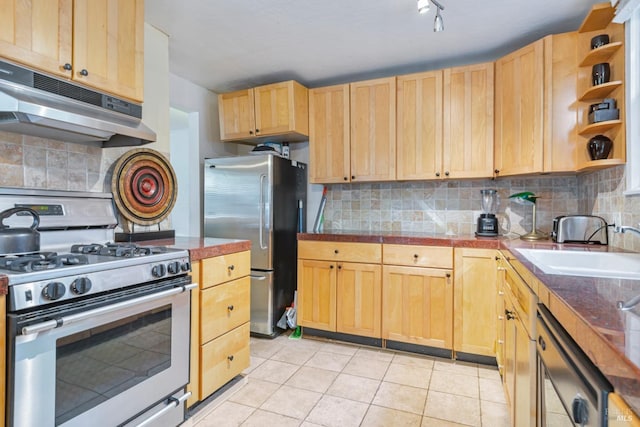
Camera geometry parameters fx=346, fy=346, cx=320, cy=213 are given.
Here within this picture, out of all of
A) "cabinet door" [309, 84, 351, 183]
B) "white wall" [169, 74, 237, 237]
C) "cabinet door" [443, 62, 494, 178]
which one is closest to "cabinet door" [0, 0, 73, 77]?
"white wall" [169, 74, 237, 237]

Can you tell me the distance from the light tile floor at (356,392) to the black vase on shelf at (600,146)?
1542mm

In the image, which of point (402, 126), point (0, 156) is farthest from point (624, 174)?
point (0, 156)

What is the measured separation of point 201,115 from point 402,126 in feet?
6.47

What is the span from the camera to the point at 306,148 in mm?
3645

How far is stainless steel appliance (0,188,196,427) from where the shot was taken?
3.68 ft

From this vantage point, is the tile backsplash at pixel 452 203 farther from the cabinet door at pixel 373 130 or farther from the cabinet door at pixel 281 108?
the cabinet door at pixel 281 108

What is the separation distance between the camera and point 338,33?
245 centimetres

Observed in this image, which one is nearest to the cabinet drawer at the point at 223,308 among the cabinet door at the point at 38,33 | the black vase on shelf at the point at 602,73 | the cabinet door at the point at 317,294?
the cabinet door at the point at 317,294

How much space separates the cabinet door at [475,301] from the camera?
2465 mm

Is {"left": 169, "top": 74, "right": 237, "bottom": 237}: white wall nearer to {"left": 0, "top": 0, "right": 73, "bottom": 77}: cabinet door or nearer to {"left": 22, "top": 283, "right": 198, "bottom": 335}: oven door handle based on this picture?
{"left": 0, "top": 0, "right": 73, "bottom": 77}: cabinet door

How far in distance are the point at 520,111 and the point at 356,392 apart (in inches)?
87.6

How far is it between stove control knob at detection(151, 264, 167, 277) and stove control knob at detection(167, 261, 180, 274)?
3cm

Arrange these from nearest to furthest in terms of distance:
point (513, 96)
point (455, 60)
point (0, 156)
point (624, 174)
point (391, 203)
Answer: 1. point (0, 156)
2. point (624, 174)
3. point (513, 96)
4. point (455, 60)
5. point (391, 203)

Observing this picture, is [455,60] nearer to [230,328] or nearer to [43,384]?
[230,328]
